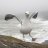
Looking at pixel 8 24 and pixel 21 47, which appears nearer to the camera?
pixel 21 47

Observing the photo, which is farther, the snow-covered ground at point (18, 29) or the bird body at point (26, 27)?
the snow-covered ground at point (18, 29)

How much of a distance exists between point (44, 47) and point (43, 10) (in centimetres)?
978

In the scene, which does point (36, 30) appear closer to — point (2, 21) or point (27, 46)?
point (2, 21)

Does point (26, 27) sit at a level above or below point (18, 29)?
above

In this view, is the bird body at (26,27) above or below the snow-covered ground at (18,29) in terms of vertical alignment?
above

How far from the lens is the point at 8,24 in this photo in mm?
12078

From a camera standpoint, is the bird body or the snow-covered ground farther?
the snow-covered ground

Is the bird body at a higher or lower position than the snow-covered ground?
higher

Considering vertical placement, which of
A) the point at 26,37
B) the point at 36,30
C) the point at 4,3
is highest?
the point at 26,37

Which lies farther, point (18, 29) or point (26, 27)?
point (18, 29)

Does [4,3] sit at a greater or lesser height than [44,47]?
lesser

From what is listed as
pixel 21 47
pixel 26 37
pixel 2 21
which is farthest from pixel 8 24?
pixel 21 47

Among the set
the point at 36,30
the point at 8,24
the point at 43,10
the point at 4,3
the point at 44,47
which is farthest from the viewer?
the point at 4,3

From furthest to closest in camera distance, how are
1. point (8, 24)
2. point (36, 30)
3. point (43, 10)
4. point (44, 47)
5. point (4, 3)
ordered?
point (4, 3) < point (43, 10) < point (8, 24) < point (36, 30) < point (44, 47)
